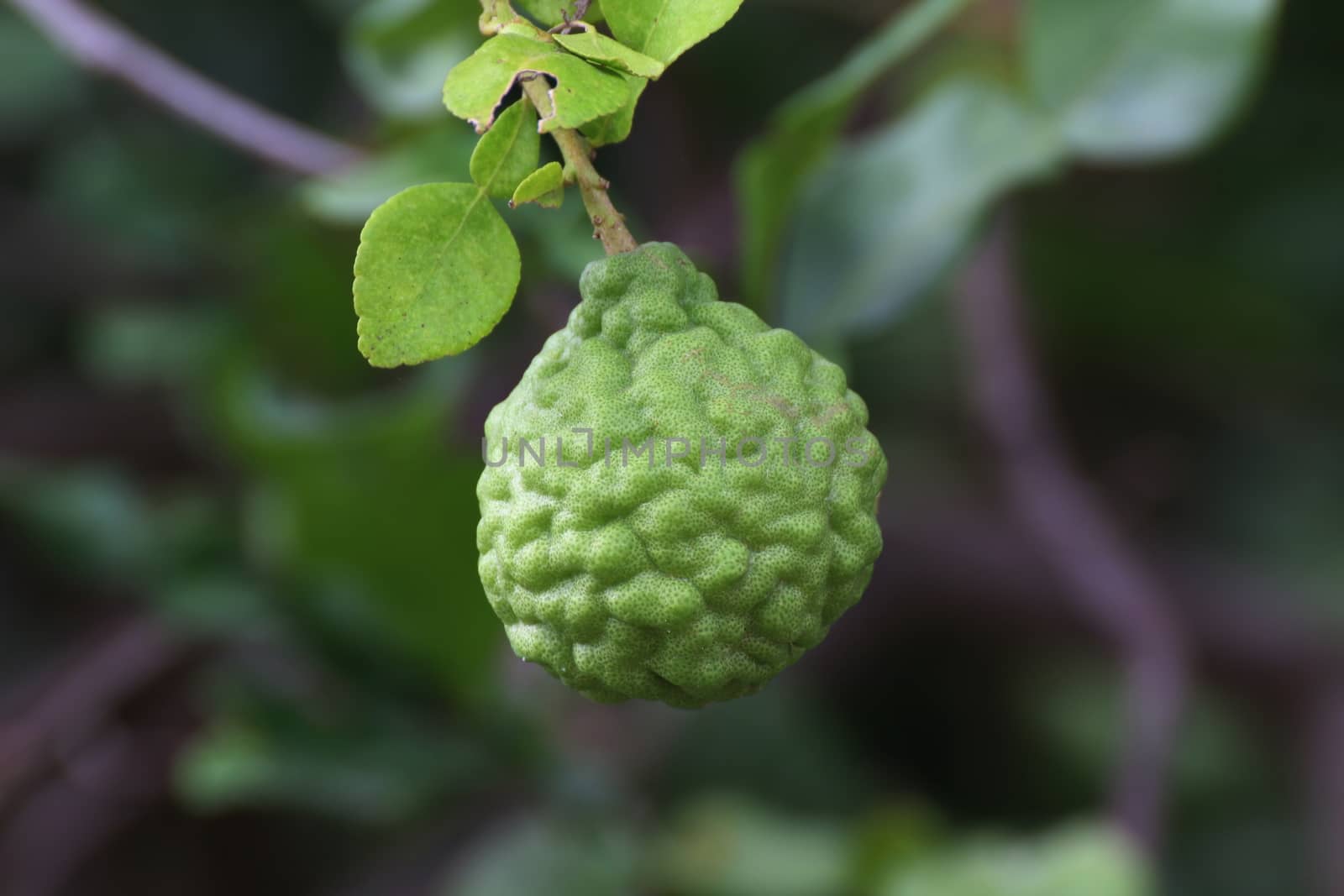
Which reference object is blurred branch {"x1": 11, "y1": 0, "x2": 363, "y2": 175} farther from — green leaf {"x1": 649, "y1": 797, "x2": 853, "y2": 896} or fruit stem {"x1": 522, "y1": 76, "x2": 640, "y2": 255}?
green leaf {"x1": 649, "y1": 797, "x2": 853, "y2": 896}

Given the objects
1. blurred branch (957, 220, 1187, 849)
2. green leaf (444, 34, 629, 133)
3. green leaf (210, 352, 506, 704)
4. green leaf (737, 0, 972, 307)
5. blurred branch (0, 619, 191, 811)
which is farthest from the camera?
blurred branch (0, 619, 191, 811)

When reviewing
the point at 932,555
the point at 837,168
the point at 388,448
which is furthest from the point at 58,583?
the point at 837,168

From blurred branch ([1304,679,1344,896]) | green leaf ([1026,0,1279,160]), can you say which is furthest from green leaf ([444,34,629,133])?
blurred branch ([1304,679,1344,896])

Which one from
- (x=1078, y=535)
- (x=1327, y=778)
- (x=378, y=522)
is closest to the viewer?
(x=378, y=522)

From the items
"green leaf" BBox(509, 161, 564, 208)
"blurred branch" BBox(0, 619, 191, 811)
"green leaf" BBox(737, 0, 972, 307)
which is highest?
"blurred branch" BBox(0, 619, 191, 811)

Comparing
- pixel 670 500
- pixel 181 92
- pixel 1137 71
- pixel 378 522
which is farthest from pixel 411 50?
pixel 670 500

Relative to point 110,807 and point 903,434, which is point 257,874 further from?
point 903,434

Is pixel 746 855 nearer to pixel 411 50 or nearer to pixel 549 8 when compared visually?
pixel 411 50
